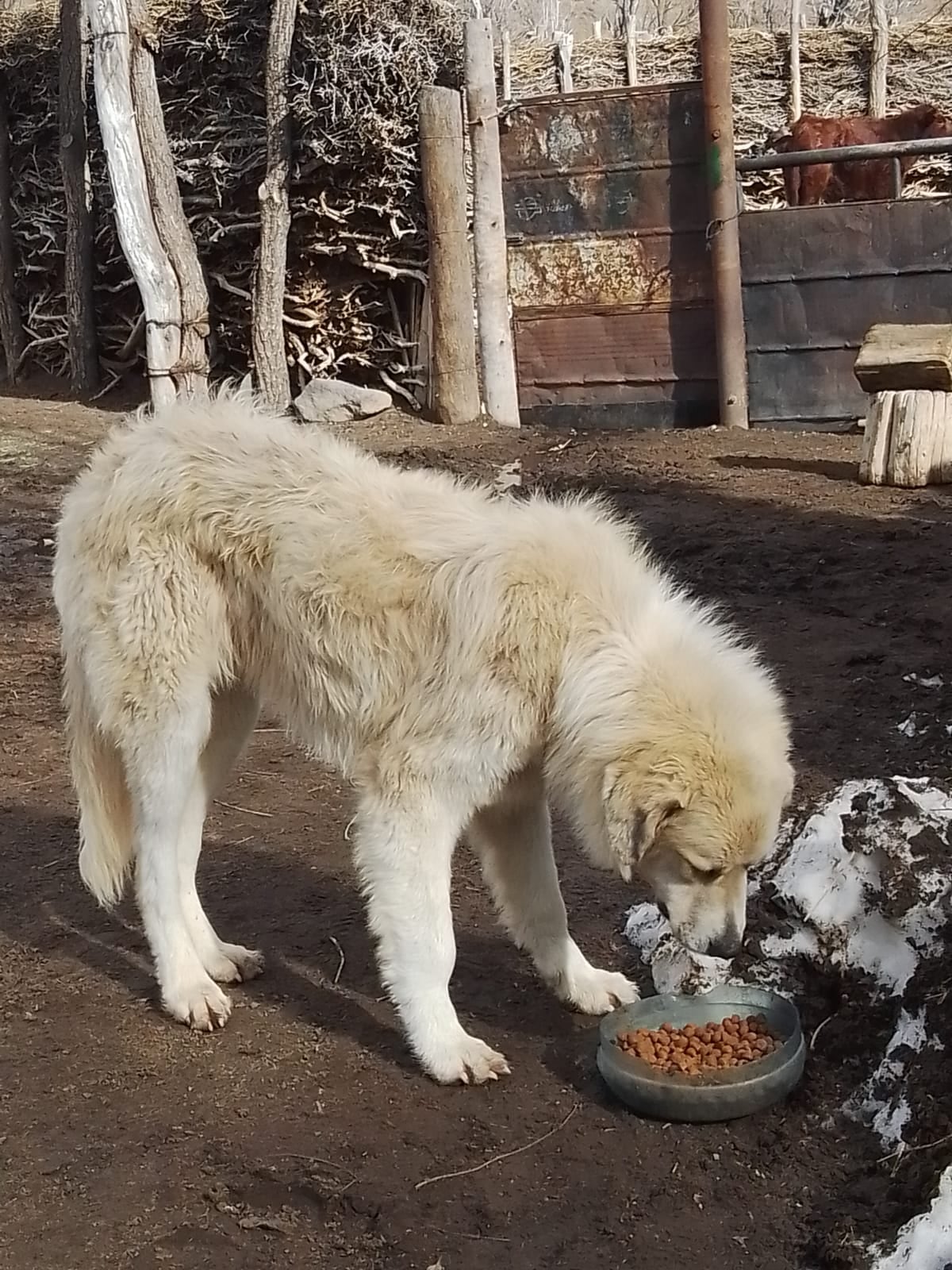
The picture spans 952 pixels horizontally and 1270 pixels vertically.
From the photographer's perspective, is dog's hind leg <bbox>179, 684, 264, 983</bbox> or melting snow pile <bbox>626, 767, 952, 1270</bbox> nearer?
melting snow pile <bbox>626, 767, 952, 1270</bbox>

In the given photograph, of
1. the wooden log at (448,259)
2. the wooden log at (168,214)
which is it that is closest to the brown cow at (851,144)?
the wooden log at (448,259)

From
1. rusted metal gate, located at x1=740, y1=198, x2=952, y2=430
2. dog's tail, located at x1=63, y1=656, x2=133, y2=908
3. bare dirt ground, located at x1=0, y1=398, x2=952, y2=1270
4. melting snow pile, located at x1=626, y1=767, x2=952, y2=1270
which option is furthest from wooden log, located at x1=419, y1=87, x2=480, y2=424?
melting snow pile, located at x1=626, y1=767, x2=952, y2=1270

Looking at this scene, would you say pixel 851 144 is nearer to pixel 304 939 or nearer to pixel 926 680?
pixel 926 680

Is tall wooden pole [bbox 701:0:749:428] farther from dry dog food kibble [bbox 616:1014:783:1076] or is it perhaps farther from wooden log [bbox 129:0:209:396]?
dry dog food kibble [bbox 616:1014:783:1076]

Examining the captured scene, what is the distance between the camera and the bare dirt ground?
8.90 ft

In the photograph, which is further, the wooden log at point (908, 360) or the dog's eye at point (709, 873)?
the wooden log at point (908, 360)

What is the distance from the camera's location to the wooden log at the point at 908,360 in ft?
26.8

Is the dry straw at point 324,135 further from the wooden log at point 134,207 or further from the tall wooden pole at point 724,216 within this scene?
the tall wooden pole at point 724,216

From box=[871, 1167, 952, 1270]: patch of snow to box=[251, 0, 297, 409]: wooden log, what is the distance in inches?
369

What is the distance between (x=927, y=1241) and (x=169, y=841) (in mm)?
2151

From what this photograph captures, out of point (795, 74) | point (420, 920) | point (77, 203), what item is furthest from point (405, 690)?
point (795, 74)

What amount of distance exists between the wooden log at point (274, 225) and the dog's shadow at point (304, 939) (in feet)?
22.8

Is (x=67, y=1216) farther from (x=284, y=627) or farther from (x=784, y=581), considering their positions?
(x=784, y=581)

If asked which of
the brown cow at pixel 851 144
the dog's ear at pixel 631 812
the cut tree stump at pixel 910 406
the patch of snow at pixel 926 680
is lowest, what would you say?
the patch of snow at pixel 926 680
